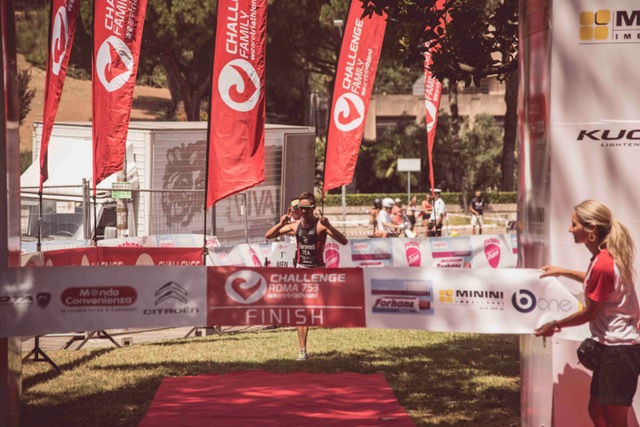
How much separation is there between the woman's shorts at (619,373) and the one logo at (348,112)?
10744mm

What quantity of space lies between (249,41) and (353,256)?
7555mm

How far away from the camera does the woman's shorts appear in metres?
7.09

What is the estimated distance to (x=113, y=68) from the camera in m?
15.4

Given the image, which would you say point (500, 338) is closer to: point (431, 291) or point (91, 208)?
point (431, 291)

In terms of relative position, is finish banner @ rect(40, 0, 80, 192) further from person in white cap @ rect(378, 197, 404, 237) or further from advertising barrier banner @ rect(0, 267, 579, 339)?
person in white cap @ rect(378, 197, 404, 237)

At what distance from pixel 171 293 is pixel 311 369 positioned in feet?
15.1

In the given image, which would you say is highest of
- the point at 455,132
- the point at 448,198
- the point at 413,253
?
the point at 455,132

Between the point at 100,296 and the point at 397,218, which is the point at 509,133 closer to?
the point at 397,218

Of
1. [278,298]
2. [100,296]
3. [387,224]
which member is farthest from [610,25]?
[387,224]

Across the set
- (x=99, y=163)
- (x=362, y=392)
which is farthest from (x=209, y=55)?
(x=362, y=392)

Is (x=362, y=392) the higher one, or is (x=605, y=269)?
(x=605, y=269)

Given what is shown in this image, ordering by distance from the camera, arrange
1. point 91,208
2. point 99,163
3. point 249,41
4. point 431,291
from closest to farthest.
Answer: point 431,291 → point 249,41 → point 99,163 → point 91,208

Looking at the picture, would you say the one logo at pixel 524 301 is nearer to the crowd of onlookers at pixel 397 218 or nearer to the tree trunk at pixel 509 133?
the crowd of onlookers at pixel 397 218

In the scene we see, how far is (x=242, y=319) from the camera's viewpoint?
26.9ft
